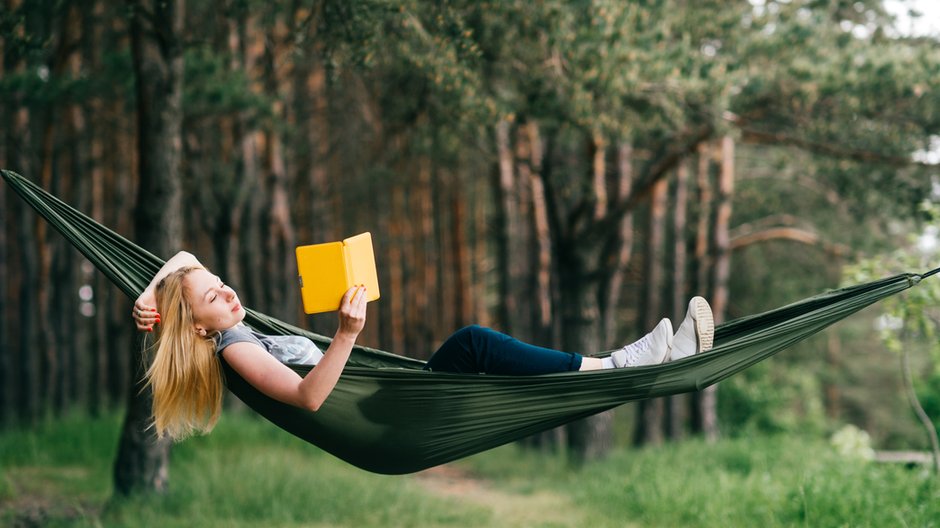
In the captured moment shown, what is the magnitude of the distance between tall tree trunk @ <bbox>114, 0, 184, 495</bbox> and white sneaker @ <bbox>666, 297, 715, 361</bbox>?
2.95 metres

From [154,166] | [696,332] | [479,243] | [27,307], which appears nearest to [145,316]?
[696,332]

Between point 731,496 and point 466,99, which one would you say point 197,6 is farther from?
point 731,496

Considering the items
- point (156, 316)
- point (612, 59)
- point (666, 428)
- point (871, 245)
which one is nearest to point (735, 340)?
point (156, 316)

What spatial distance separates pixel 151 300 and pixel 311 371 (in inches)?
23.0

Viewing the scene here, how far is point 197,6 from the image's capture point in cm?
816

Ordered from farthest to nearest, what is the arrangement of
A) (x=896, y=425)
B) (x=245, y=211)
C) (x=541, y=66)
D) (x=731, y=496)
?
(x=896, y=425) < (x=245, y=211) < (x=541, y=66) < (x=731, y=496)

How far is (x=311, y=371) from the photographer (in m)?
2.27

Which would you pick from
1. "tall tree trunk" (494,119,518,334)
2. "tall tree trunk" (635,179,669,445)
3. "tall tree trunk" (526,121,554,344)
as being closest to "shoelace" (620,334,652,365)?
"tall tree trunk" (494,119,518,334)

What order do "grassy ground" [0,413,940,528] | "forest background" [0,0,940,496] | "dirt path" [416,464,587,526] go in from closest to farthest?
1. "grassy ground" [0,413,940,528]
2. "forest background" [0,0,940,496]
3. "dirt path" [416,464,587,526]

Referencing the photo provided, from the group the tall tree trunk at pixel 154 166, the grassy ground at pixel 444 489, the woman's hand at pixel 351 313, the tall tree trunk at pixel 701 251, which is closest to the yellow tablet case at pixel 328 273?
the woman's hand at pixel 351 313

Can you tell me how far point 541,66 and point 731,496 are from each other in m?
2.79

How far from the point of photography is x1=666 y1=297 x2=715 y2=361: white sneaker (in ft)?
8.84

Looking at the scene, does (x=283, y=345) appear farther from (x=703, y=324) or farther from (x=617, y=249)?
(x=617, y=249)

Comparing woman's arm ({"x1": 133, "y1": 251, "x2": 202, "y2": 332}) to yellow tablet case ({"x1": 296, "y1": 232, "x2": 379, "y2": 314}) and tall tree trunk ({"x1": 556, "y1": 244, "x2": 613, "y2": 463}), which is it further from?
tall tree trunk ({"x1": 556, "y1": 244, "x2": 613, "y2": 463})
